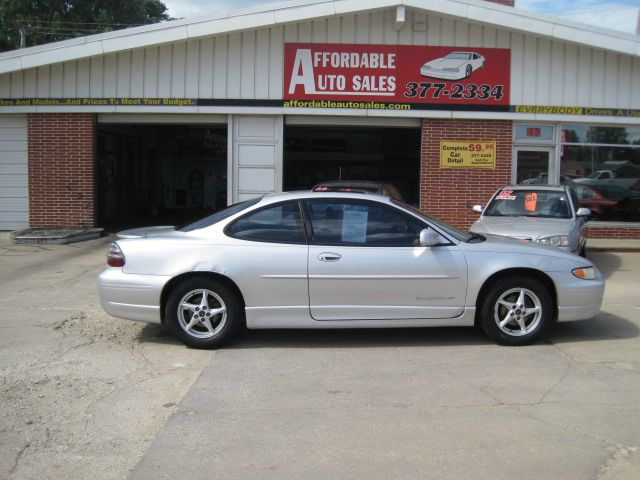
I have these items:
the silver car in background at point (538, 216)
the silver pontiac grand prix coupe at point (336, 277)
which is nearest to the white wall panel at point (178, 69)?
the silver car in background at point (538, 216)

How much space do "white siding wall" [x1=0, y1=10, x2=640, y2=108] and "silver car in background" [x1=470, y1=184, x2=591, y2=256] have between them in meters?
4.32

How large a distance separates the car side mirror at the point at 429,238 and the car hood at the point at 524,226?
10.4 ft

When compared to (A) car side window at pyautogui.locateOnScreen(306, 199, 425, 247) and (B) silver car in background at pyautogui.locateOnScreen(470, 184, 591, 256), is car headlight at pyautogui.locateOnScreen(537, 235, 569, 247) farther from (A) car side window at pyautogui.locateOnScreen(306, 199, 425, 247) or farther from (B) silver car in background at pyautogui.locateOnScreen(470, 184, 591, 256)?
(A) car side window at pyautogui.locateOnScreen(306, 199, 425, 247)

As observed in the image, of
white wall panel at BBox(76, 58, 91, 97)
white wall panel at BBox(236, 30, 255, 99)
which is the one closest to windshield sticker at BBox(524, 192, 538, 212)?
white wall panel at BBox(236, 30, 255, 99)

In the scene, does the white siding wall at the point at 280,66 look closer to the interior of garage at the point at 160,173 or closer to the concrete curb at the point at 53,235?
the concrete curb at the point at 53,235

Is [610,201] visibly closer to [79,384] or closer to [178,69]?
[178,69]

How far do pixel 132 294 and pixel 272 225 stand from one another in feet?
4.92

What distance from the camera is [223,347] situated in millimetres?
6336

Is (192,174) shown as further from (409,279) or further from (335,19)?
(409,279)

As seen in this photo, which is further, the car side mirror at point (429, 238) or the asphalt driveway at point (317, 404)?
the car side mirror at point (429, 238)

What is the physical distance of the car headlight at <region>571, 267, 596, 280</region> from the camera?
6430 millimetres

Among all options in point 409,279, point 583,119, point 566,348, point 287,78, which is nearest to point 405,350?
point 409,279

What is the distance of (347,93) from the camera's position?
47.8 ft

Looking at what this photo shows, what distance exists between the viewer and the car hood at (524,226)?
920cm
